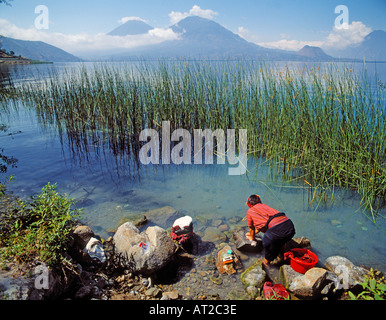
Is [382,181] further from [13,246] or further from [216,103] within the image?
[13,246]

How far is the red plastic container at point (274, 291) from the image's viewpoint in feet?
7.81

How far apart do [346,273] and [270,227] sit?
0.82m

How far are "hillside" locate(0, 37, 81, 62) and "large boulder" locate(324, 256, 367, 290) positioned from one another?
350 ft

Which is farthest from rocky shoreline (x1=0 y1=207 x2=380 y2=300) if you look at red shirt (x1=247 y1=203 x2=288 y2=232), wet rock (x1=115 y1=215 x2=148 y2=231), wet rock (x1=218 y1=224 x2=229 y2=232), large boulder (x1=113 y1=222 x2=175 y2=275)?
wet rock (x1=115 y1=215 x2=148 y2=231)

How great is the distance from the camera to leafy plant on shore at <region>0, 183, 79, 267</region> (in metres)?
2.19

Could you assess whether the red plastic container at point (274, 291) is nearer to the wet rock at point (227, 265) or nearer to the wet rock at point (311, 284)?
the wet rock at point (311, 284)

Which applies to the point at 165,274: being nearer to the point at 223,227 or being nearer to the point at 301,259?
the point at 223,227

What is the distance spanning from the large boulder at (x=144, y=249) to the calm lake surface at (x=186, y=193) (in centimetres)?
78

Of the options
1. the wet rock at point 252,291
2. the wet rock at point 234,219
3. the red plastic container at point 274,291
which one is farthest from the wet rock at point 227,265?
the wet rock at point 234,219

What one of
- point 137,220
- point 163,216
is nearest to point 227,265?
point 163,216

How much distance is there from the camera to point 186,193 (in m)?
4.54

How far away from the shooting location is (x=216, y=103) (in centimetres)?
597

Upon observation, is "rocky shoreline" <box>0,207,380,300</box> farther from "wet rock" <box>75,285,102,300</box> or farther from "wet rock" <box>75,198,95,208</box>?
"wet rock" <box>75,198,95,208</box>
